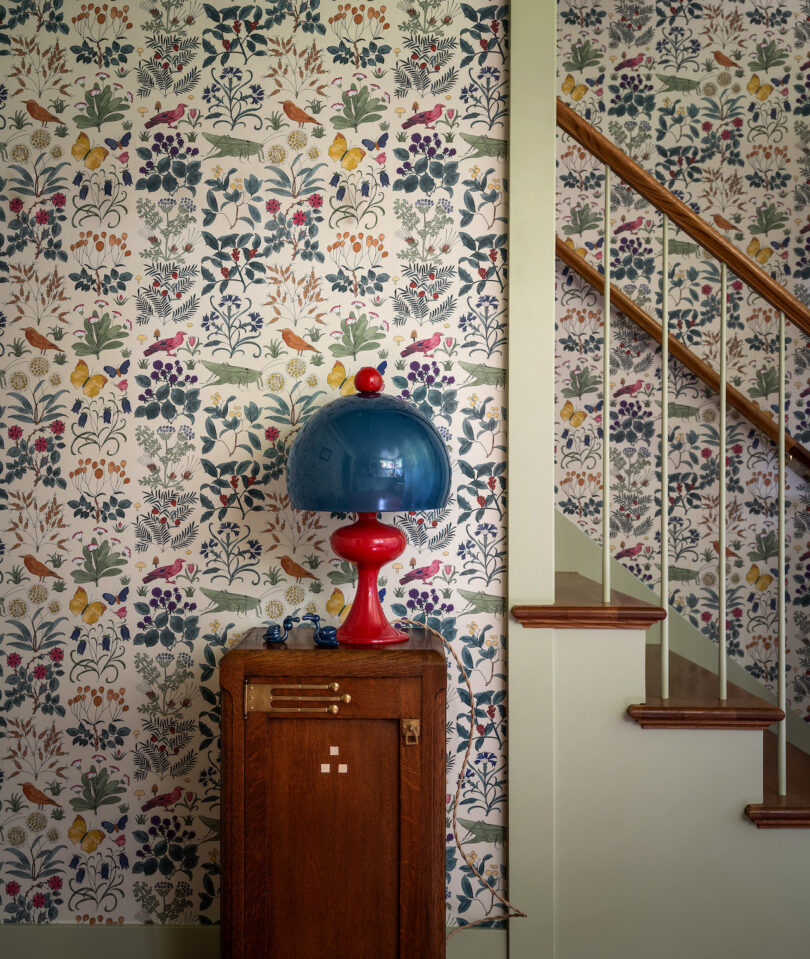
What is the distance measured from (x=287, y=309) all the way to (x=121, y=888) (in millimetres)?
1591

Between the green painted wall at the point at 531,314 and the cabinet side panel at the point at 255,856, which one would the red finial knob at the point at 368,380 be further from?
the cabinet side panel at the point at 255,856

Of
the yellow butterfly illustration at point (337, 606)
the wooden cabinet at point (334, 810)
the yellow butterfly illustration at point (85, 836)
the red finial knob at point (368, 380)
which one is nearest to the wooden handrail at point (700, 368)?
the red finial knob at point (368, 380)

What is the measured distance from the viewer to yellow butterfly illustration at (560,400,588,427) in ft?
8.51

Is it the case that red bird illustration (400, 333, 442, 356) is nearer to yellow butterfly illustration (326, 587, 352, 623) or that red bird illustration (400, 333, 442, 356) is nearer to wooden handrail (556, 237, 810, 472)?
yellow butterfly illustration (326, 587, 352, 623)

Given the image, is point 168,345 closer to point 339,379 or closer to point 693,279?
point 339,379

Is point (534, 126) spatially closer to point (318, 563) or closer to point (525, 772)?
point (318, 563)

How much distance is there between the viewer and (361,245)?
186 cm

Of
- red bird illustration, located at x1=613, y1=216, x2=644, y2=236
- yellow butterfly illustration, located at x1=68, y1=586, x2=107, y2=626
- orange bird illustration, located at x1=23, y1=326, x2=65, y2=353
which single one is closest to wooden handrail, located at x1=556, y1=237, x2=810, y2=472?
red bird illustration, located at x1=613, y1=216, x2=644, y2=236

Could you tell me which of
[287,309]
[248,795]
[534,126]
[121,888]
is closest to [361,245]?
[287,309]

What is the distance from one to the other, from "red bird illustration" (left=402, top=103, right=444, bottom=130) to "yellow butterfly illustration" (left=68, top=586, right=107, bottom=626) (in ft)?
4.96

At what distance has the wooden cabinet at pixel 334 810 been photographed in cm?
150

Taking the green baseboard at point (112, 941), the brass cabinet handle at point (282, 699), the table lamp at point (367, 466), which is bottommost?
the green baseboard at point (112, 941)

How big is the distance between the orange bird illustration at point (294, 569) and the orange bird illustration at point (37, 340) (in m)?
0.85

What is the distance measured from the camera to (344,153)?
1.86 metres
